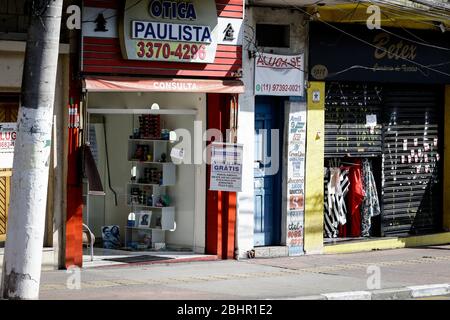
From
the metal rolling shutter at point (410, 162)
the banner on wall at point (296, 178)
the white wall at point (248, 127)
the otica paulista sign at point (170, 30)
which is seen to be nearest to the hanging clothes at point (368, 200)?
the metal rolling shutter at point (410, 162)

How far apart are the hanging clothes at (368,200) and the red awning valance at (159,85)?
397 cm

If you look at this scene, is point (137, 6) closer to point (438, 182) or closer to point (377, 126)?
point (377, 126)

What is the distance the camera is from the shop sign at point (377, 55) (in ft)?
58.5

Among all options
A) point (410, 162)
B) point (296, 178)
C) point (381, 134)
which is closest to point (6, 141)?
point (296, 178)

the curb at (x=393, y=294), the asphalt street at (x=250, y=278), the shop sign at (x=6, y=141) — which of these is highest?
the shop sign at (x=6, y=141)

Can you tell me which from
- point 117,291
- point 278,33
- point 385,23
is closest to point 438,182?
point 385,23

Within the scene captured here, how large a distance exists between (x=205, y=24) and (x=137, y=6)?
1.24m

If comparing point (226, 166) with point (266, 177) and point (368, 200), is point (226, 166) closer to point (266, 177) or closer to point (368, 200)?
point (266, 177)

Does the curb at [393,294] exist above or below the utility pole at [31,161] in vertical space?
below

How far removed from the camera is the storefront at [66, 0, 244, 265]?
15.2 meters

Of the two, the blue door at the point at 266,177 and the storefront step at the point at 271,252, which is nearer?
the storefront step at the point at 271,252

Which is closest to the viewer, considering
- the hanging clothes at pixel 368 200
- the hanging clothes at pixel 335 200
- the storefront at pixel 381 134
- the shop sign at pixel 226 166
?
the shop sign at pixel 226 166

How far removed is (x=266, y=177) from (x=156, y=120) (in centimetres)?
211

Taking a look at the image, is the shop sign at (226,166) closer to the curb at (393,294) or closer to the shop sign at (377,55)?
the shop sign at (377,55)
